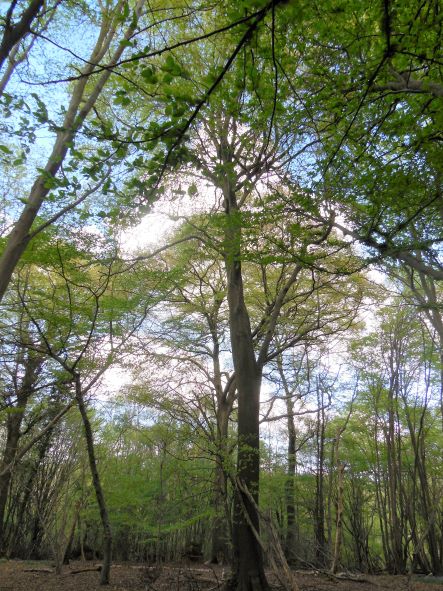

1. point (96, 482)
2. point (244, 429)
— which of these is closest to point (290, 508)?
point (244, 429)

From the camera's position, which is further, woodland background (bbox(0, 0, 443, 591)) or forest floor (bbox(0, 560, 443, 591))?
forest floor (bbox(0, 560, 443, 591))

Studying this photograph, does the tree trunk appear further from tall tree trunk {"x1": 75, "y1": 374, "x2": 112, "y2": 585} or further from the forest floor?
tall tree trunk {"x1": 75, "y1": 374, "x2": 112, "y2": 585}

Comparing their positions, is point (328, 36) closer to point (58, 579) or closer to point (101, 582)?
point (101, 582)

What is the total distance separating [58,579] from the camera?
699 centimetres

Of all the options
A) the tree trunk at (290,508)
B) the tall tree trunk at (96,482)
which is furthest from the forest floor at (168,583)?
the tree trunk at (290,508)

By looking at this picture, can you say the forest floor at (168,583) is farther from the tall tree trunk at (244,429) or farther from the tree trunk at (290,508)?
the tree trunk at (290,508)

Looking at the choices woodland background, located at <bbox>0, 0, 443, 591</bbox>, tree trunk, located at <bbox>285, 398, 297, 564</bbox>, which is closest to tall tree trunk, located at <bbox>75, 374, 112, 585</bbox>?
woodland background, located at <bbox>0, 0, 443, 591</bbox>

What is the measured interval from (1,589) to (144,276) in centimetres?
524

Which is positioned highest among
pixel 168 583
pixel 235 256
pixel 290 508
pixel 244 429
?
pixel 235 256

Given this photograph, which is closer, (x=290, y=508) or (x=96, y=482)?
(x=96, y=482)

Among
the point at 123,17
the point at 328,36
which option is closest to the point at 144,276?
the point at 328,36

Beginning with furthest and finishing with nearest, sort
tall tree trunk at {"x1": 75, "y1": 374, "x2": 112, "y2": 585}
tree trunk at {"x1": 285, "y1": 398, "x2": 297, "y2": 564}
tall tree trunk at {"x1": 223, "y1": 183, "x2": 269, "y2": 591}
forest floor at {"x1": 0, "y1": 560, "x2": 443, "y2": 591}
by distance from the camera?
tree trunk at {"x1": 285, "y1": 398, "x2": 297, "y2": 564} < forest floor at {"x1": 0, "y1": 560, "x2": 443, "y2": 591} < tall tree trunk at {"x1": 223, "y1": 183, "x2": 269, "y2": 591} < tall tree trunk at {"x1": 75, "y1": 374, "x2": 112, "y2": 585}

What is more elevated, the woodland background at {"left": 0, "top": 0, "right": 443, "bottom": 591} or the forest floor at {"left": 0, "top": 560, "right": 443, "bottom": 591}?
the woodland background at {"left": 0, "top": 0, "right": 443, "bottom": 591}

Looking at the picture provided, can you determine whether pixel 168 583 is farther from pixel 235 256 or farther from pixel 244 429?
pixel 235 256
